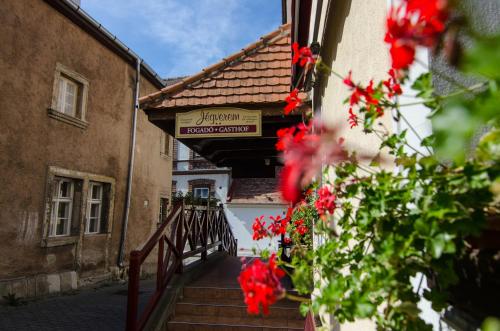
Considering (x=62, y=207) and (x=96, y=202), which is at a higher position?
(x=96, y=202)

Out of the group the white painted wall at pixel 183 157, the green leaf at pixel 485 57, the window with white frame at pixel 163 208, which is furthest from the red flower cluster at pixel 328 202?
the white painted wall at pixel 183 157

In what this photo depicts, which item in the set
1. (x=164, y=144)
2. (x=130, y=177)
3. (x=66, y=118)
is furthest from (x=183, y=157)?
(x=66, y=118)

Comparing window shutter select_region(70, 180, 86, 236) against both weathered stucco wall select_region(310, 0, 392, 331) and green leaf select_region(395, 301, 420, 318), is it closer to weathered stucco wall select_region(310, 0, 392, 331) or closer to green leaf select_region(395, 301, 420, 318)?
weathered stucco wall select_region(310, 0, 392, 331)

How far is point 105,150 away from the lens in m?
10.5

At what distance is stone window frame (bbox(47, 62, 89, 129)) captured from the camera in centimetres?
853

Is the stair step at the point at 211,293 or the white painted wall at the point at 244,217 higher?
the white painted wall at the point at 244,217

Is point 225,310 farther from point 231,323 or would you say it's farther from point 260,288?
point 260,288

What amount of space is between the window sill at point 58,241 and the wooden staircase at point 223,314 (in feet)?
15.5

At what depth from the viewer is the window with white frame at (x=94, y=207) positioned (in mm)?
9969

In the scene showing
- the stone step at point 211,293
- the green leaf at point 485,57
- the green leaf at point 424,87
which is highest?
the green leaf at point 424,87

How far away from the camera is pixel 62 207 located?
9094 millimetres

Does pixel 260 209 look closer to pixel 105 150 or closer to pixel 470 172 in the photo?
pixel 105 150

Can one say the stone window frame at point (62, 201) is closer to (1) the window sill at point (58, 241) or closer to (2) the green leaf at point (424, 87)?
(1) the window sill at point (58, 241)

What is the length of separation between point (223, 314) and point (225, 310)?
0.19ft
